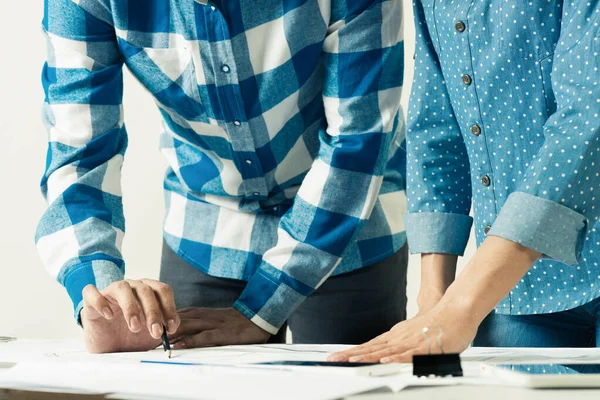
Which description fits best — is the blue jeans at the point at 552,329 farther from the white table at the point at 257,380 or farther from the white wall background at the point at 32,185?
the white wall background at the point at 32,185

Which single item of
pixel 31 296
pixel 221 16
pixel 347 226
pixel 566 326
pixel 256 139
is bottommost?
pixel 31 296

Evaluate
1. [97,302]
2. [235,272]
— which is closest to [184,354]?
[97,302]

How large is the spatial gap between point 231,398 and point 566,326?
54cm

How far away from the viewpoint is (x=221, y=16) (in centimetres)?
116

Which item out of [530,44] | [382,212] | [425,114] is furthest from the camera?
[382,212]

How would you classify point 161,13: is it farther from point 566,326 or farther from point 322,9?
point 566,326

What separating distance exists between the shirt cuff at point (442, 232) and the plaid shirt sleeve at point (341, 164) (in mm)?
157

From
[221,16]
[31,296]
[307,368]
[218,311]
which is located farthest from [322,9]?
[31,296]

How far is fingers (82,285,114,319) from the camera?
3.28 ft

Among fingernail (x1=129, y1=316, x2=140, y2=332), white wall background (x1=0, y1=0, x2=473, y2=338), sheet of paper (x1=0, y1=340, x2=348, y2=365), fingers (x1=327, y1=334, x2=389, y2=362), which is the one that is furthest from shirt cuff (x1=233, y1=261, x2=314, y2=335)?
white wall background (x1=0, y1=0, x2=473, y2=338)

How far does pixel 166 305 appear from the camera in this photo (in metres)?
1.02

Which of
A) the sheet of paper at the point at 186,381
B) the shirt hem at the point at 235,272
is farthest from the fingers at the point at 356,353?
the shirt hem at the point at 235,272

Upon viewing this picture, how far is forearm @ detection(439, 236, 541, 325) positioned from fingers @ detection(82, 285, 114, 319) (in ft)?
1.36

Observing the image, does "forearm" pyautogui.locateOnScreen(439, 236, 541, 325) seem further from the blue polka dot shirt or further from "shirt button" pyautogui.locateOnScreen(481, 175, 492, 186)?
"shirt button" pyautogui.locateOnScreen(481, 175, 492, 186)
